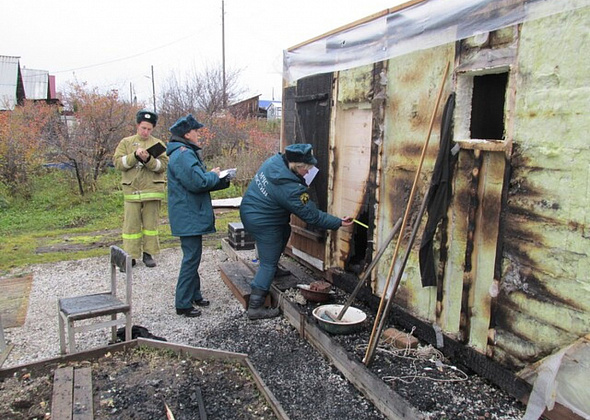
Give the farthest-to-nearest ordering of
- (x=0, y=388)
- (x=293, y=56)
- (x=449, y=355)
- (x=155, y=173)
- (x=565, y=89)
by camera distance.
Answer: (x=155, y=173), (x=293, y=56), (x=449, y=355), (x=0, y=388), (x=565, y=89)

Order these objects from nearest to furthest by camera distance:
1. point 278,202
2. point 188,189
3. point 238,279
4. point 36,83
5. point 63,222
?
point 278,202 < point 188,189 < point 238,279 < point 63,222 < point 36,83

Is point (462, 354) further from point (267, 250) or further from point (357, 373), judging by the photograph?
point (267, 250)

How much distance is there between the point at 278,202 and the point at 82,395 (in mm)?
2473

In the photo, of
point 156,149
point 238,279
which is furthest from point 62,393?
point 156,149

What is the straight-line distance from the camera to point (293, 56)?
20.0 ft

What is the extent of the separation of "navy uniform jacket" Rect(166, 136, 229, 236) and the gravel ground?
1.01 m

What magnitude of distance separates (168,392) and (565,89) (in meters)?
3.45

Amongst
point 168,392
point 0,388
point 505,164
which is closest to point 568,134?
point 505,164

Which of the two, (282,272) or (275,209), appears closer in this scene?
(275,209)

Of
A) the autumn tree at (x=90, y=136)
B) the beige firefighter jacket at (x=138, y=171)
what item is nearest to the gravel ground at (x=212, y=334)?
the beige firefighter jacket at (x=138, y=171)

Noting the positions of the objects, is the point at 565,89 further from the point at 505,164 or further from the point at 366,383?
the point at 366,383

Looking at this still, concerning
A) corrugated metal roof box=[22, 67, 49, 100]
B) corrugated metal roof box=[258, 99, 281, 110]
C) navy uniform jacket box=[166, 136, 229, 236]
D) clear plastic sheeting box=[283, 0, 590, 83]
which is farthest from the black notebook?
corrugated metal roof box=[258, 99, 281, 110]

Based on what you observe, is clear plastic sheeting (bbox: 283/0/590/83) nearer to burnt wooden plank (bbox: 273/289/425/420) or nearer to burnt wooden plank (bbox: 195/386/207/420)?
burnt wooden plank (bbox: 273/289/425/420)

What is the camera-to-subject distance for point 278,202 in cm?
474
